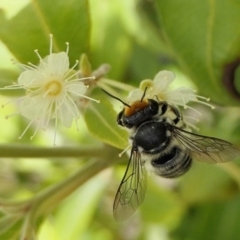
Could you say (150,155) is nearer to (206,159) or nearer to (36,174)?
(206,159)

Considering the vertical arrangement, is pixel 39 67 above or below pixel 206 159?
above

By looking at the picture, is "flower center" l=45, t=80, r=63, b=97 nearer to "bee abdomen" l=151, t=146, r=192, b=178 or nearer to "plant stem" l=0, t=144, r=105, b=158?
"plant stem" l=0, t=144, r=105, b=158

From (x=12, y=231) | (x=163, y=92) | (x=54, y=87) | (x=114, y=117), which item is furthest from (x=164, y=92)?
(x=12, y=231)

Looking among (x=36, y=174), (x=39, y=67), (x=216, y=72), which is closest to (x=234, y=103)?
(x=216, y=72)

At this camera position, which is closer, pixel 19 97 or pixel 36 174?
pixel 19 97

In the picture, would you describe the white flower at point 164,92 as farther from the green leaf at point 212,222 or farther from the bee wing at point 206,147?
the green leaf at point 212,222

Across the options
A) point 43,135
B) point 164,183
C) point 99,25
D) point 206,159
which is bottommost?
point 206,159

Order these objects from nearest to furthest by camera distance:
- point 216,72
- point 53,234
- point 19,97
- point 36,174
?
point 19,97 < point 216,72 < point 53,234 < point 36,174
